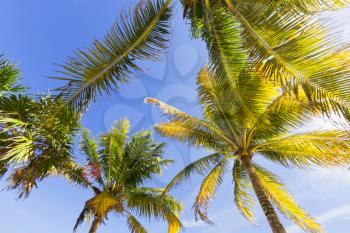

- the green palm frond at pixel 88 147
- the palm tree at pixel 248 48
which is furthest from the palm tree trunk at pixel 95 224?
the palm tree at pixel 248 48

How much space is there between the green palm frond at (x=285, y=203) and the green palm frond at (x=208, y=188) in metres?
1.41

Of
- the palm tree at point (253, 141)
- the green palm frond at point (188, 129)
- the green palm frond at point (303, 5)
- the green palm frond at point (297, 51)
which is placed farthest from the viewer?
the green palm frond at point (188, 129)

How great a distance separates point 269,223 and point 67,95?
247 inches

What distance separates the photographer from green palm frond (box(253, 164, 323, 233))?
9.30 meters

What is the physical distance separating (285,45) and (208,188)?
7036 mm

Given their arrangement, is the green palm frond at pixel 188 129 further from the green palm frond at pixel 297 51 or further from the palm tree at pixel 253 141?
the green palm frond at pixel 297 51

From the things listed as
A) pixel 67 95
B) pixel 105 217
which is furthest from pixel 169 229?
pixel 67 95

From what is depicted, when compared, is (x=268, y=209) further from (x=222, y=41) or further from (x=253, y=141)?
(x=222, y=41)

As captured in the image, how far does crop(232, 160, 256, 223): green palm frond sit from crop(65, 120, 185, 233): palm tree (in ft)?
8.32

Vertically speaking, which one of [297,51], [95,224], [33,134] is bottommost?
[95,224]

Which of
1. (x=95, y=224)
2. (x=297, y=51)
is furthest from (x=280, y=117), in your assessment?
(x=95, y=224)

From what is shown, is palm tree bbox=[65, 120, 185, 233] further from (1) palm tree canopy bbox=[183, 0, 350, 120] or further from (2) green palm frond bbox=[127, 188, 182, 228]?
(1) palm tree canopy bbox=[183, 0, 350, 120]

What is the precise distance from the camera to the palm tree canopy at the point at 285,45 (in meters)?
4.20

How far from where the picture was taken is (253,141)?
34.2 ft
